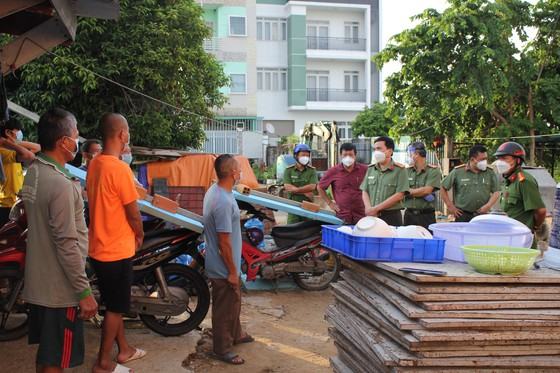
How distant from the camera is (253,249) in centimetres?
594

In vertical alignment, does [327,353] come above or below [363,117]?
below

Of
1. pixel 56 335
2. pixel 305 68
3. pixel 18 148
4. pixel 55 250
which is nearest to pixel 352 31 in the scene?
pixel 305 68

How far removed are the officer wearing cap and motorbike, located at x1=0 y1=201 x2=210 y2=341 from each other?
2812 millimetres

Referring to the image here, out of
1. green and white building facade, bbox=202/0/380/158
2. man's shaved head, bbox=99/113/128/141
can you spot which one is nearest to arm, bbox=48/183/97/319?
man's shaved head, bbox=99/113/128/141

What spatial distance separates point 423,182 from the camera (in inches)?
265

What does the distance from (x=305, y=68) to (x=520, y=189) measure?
1028 inches

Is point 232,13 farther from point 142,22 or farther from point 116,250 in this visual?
point 116,250

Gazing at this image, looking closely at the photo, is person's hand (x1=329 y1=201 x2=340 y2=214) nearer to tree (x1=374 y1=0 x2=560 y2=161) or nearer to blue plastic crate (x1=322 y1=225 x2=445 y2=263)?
blue plastic crate (x1=322 y1=225 x2=445 y2=263)

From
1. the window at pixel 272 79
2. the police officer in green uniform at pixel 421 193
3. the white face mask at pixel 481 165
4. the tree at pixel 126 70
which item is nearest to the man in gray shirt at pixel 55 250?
the police officer in green uniform at pixel 421 193

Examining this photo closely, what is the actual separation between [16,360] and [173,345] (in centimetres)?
121

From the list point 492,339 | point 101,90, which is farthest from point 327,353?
point 101,90

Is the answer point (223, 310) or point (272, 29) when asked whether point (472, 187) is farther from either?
point (272, 29)

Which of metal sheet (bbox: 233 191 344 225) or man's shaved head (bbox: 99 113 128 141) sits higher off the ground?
man's shaved head (bbox: 99 113 128 141)

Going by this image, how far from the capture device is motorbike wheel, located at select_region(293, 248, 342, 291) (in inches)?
248
